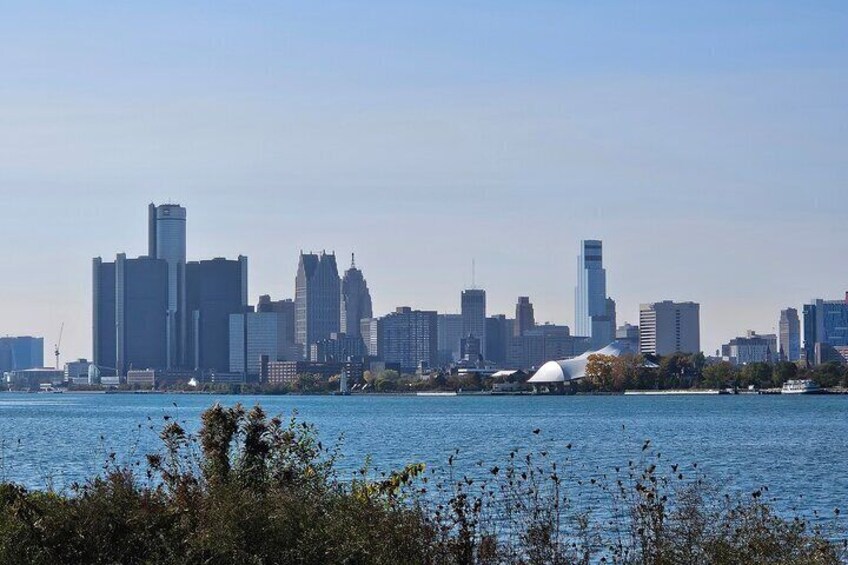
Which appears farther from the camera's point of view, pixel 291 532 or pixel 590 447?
pixel 590 447

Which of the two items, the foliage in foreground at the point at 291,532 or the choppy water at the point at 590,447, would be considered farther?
the choppy water at the point at 590,447

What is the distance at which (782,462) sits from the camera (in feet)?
174

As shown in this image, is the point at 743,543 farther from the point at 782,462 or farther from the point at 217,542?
the point at 782,462

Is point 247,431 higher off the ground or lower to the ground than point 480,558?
higher

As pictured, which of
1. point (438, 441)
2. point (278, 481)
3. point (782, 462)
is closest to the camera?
point (278, 481)

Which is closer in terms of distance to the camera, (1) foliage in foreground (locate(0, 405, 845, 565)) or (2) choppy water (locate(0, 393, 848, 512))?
(1) foliage in foreground (locate(0, 405, 845, 565))

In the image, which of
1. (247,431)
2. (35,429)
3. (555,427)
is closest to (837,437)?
(555,427)

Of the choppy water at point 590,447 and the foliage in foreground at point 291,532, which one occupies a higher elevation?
the foliage in foreground at point 291,532

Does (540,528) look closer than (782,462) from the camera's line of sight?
Yes

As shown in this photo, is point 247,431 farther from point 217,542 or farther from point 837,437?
point 837,437

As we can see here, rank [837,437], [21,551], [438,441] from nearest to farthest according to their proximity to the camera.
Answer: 1. [21,551]
2. [438,441]
3. [837,437]

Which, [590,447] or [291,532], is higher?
[291,532]

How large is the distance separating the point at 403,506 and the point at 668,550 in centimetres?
324

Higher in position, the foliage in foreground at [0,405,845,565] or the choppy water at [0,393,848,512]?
the foliage in foreground at [0,405,845,565]
